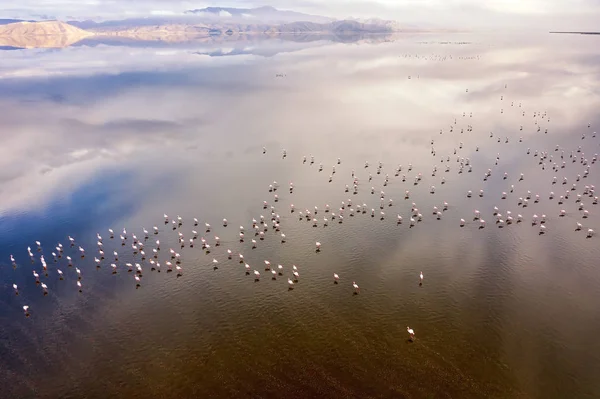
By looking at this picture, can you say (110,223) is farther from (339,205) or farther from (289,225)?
(339,205)

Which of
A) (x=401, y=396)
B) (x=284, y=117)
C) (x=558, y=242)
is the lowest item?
(x=401, y=396)

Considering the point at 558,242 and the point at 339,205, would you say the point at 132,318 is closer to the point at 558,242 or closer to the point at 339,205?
the point at 339,205

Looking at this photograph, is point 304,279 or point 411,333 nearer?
point 411,333

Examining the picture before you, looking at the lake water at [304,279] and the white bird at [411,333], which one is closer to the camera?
the lake water at [304,279]

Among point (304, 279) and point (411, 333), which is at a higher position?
point (304, 279)

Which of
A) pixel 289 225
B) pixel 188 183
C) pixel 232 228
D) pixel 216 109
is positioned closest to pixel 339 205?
pixel 289 225

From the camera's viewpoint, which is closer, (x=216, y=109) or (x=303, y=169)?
(x=303, y=169)

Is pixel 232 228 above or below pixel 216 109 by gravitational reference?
below

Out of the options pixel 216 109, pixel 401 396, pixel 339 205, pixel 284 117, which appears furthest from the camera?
pixel 216 109

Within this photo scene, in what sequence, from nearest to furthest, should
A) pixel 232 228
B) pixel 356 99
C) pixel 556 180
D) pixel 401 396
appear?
pixel 401 396 < pixel 232 228 < pixel 556 180 < pixel 356 99

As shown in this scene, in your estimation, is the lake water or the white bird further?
the white bird

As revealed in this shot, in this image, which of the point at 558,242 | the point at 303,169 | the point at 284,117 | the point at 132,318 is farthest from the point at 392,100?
the point at 132,318
